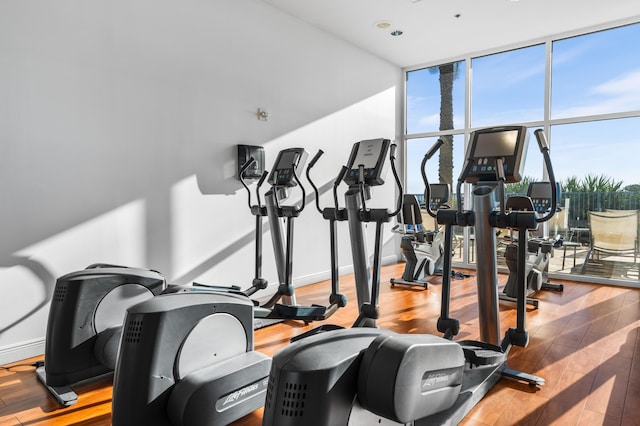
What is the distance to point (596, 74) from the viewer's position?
5449mm

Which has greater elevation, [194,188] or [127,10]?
[127,10]

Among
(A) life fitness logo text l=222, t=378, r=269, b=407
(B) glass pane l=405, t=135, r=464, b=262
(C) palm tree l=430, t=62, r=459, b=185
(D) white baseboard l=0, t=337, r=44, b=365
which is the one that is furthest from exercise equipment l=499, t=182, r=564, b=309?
(D) white baseboard l=0, t=337, r=44, b=365

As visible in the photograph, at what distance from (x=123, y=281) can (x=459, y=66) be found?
588 cm

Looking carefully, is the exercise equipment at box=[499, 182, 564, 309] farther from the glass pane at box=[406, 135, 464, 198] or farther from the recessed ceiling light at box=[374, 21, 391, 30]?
the recessed ceiling light at box=[374, 21, 391, 30]

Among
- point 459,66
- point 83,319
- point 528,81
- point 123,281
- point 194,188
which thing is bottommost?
point 83,319

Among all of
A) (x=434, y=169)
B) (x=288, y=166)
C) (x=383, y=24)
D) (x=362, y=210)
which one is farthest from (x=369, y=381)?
(x=434, y=169)

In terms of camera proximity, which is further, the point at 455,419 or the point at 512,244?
the point at 512,244

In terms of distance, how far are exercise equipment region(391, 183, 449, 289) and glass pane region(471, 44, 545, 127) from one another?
1610 millimetres

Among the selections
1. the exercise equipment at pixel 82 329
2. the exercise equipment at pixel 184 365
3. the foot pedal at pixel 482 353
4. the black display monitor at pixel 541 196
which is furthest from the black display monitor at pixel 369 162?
the black display monitor at pixel 541 196

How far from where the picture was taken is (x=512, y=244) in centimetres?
457

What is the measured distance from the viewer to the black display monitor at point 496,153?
2.64m

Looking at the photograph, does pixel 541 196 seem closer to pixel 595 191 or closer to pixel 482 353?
pixel 595 191

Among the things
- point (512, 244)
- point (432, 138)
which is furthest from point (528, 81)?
point (512, 244)

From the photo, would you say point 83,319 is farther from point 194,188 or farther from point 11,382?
point 194,188
